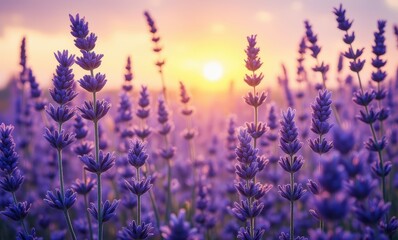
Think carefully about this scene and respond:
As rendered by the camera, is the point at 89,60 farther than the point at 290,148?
Yes

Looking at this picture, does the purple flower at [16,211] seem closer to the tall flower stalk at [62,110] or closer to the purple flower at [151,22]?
the tall flower stalk at [62,110]

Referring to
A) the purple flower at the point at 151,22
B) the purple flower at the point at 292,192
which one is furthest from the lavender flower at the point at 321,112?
the purple flower at the point at 151,22

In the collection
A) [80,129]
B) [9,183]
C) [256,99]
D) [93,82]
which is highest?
[93,82]

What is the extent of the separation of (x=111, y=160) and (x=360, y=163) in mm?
2226

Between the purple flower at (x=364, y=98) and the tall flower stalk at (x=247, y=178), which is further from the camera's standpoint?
the purple flower at (x=364, y=98)

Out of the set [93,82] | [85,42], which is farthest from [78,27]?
[93,82]

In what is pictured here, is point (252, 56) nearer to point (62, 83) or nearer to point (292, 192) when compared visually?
point (292, 192)

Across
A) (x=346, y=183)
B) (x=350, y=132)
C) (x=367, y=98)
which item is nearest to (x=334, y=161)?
(x=350, y=132)

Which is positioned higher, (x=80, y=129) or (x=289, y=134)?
(x=80, y=129)

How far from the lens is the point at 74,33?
3758mm

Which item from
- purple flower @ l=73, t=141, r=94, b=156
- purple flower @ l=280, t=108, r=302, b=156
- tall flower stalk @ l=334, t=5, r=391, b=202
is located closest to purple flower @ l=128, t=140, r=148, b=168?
purple flower @ l=280, t=108, r=302, b=156

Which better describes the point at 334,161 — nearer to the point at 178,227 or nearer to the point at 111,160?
the point at 178,227

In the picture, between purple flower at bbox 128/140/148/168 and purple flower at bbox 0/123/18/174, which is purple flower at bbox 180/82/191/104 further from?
purple flower at bbox 0/123/18/174

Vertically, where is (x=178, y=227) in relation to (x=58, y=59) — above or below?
below
